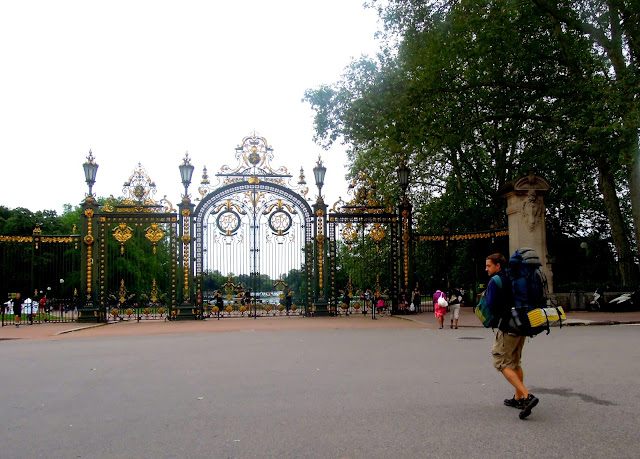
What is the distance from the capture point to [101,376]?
816cm

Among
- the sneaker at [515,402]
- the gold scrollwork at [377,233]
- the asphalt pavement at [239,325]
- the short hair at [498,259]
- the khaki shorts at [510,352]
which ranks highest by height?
the gold scrollwork at [377,233]

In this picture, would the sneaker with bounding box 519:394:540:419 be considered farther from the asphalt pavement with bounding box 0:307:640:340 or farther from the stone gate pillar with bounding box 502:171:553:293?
the stone gate pillar with bounding box 502:171:553:293

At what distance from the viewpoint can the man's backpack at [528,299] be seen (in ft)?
18.0

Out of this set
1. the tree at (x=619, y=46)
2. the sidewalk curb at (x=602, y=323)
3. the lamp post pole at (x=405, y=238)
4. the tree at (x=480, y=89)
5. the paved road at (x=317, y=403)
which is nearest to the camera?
the paved road at (x=317, y=403)

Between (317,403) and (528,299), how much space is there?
233cm

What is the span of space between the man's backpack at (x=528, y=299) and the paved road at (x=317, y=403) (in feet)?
2.68

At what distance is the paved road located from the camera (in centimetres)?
469

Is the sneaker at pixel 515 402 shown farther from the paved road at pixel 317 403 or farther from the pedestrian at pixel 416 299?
the pedestrian at pixel 416 299

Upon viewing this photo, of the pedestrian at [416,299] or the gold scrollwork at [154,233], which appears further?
the pedestrian at [416,299]

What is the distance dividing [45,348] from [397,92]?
1488 centimetres

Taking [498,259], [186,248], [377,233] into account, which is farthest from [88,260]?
[498,259]

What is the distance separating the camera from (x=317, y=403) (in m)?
6.20

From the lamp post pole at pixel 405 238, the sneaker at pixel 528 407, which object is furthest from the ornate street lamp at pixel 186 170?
the sneaker at pixel 528 407

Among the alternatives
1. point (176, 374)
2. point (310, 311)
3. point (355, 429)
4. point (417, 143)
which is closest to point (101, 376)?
point (176, 374)
